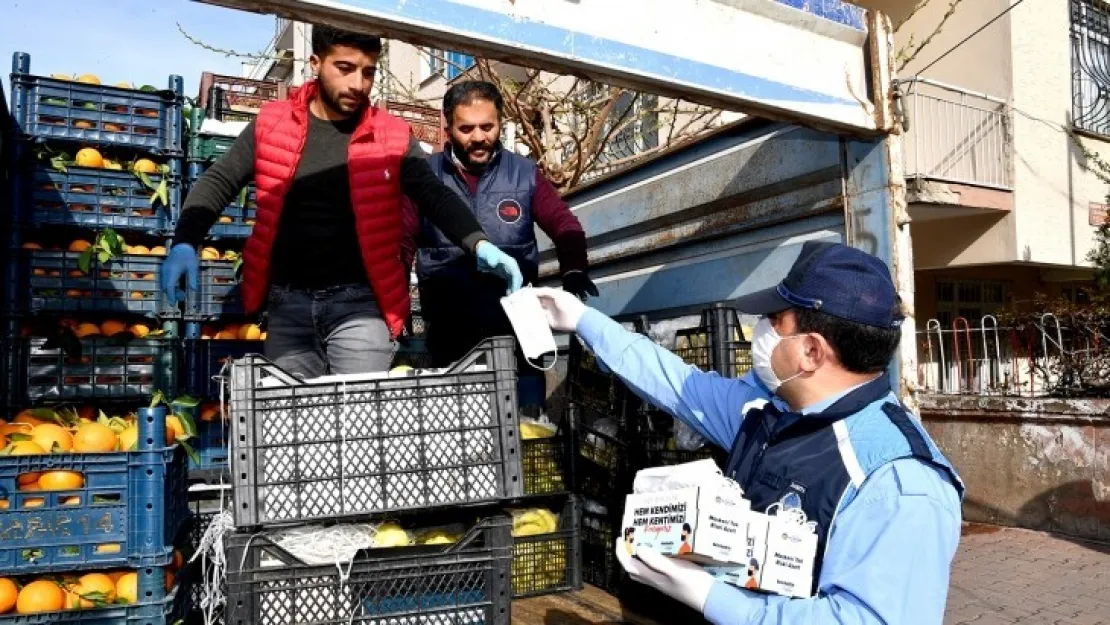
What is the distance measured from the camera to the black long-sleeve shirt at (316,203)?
316 cm

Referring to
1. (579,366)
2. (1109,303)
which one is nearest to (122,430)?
→ (579,366)

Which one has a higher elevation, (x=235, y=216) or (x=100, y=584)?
(x=235, y=216)

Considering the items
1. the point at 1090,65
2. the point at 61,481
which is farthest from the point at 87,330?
the point at 1090,65

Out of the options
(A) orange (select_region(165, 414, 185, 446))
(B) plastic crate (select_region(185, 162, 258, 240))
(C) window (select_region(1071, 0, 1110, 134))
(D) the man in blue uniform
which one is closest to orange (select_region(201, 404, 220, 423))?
(A) orange (select_region(165, 414, 185, 446))

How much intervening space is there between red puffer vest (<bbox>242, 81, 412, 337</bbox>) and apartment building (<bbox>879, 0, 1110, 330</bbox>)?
8.30 meters

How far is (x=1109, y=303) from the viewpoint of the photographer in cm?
1030

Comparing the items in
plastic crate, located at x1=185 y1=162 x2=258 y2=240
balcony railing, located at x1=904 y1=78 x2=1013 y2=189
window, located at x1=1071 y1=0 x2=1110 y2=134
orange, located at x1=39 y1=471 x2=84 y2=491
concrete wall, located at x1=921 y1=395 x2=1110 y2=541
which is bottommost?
concrete wall, located at x1=921 y1=395 x2=1110 y2=541

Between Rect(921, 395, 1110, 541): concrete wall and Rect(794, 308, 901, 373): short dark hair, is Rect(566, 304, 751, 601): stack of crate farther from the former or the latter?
Rect(921, 395, 1110, 541): concrete wall

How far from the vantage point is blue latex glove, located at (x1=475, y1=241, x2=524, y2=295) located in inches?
105

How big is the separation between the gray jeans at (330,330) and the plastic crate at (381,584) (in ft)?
3.51

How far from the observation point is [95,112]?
4598mm

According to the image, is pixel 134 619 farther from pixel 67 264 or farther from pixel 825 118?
pixel 825 118

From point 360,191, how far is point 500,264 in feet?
2.52

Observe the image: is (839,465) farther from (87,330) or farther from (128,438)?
(87,330)
